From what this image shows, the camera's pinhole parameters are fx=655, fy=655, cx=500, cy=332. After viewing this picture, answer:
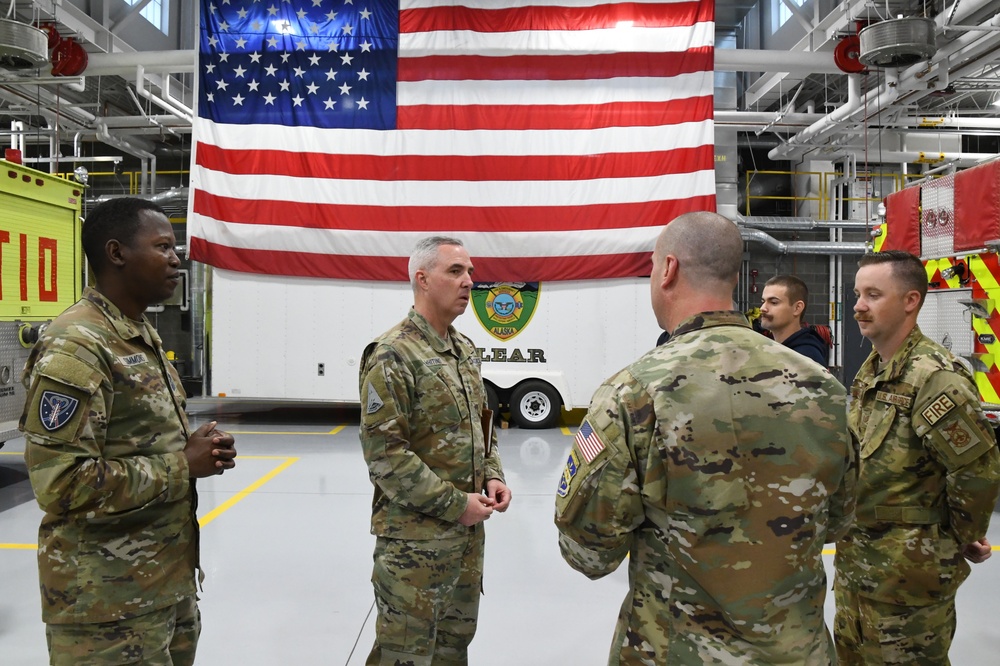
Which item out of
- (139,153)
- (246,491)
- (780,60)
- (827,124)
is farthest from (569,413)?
(139,153)

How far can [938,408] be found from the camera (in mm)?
2336

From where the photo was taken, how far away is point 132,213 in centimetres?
207

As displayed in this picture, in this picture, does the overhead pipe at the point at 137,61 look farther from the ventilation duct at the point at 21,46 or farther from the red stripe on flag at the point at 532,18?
the red stripe on flag at the point at 532,18

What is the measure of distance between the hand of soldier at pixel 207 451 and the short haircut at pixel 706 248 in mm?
1404

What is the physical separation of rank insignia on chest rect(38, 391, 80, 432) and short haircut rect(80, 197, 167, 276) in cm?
47

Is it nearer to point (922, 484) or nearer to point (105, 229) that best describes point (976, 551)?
point (922, 484)

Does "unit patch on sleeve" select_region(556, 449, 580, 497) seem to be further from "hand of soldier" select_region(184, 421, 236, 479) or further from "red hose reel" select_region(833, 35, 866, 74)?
"red hose reel" select_region(833, 35, 866, 74)

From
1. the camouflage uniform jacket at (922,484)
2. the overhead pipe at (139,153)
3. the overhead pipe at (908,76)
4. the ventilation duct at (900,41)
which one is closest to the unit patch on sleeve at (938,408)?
the camouflage uniform jacket at (922,484)

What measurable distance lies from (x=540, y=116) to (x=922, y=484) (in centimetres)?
834

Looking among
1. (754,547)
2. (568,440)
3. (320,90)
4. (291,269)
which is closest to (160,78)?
(320,90)

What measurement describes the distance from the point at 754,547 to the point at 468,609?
4.98 feet

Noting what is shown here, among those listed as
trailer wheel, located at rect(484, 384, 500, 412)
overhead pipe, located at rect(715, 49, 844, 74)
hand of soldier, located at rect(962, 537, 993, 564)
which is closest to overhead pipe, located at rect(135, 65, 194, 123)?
trailer wheel, located at rect(484, 384, 500, 412)

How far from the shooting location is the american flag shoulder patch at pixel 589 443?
1.47 m

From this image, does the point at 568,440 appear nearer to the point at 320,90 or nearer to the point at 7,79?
the point at 320,90
